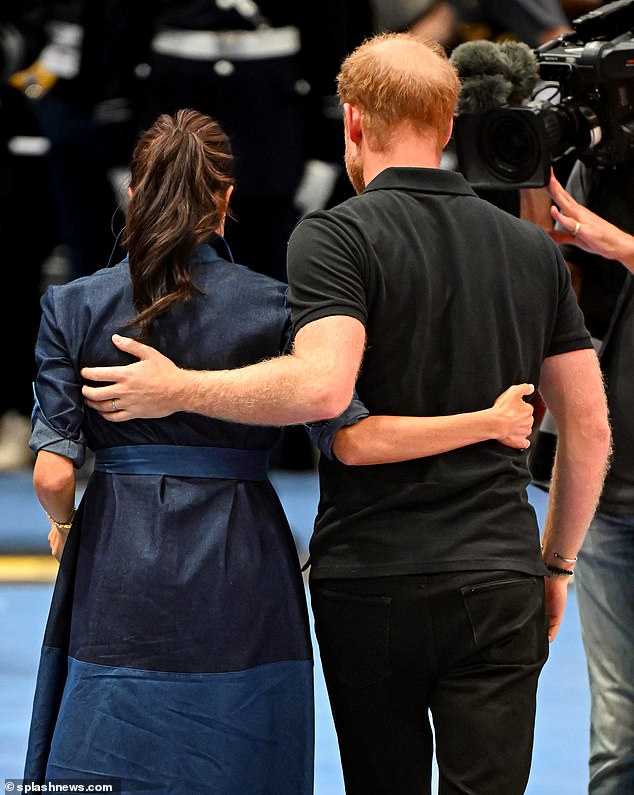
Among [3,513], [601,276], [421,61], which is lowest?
[3,513]

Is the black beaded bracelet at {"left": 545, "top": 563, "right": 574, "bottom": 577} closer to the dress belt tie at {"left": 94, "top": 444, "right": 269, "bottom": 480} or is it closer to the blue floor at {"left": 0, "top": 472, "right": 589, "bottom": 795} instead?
the dress belt tie at {"left": 94, "top": 444, "right": 269, "bottom": 480}

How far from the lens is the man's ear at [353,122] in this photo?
236 cm

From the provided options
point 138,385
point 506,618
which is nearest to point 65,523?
point 138,385

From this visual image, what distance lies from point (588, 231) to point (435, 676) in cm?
94

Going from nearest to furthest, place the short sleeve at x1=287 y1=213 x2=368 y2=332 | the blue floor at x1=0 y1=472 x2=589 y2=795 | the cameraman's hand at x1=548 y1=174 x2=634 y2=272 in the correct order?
1. the short sleeve at x1=287 y1=213 x2=368 y2=332
2. the cameraman's hand at x1=548 y1=174 x2=634 y2=272
3. the blue floor at x1=0 y1=472 x2=589 y2=795

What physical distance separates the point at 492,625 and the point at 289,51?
4167 millimetres

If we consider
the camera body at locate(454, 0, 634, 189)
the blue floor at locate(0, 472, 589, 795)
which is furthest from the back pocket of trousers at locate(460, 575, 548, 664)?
the blue floor at locate(0, 472, 589, 795)

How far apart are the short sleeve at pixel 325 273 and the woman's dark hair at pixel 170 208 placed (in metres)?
0.21

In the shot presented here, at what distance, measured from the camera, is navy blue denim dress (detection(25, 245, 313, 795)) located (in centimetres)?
237

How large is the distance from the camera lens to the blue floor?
159cm

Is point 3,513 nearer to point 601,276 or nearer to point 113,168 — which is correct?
point 113,168

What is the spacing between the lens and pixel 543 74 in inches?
119

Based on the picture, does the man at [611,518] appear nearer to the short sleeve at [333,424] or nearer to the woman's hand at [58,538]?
the short sleeve at [333,424]

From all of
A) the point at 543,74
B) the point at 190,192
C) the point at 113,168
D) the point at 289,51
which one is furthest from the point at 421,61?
the point at 113,168
